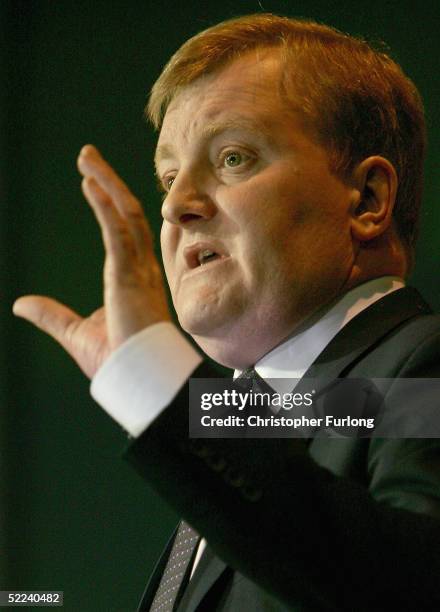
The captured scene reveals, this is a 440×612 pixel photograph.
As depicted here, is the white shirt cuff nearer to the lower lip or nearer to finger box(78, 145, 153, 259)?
finger box(78, 145, 153, 259)

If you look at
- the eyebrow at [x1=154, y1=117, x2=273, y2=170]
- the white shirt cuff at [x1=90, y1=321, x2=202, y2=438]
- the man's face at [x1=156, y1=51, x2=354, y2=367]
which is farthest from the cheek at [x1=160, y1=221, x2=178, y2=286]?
the white shirt cuff at [x1=90, y1=321, x2=202, y2=438]

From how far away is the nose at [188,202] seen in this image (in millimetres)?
961

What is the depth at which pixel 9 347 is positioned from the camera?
1.56 meters

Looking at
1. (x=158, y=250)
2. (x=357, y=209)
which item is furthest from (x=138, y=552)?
(x=357, y=209)

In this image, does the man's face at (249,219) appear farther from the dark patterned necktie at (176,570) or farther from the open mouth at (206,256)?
the dark patterned necktie at (176,570)

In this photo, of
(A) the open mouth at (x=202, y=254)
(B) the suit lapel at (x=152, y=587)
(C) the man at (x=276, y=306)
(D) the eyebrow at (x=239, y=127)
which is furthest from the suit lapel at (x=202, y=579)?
(D) the eyebrow at (x=239, y=127)

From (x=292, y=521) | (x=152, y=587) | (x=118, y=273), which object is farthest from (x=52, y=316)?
(x=152, y=587)

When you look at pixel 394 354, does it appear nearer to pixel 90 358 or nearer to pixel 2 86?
pixel 90 358

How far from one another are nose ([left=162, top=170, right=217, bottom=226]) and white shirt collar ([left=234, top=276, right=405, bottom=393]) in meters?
0.15

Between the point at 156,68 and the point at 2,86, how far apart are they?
0.85 feet

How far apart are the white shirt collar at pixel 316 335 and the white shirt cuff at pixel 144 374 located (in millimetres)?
316

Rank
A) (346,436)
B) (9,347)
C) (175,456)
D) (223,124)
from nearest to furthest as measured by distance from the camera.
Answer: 1. (175,456)
2. (346,436)
3. (223,124)
4. (9,347)

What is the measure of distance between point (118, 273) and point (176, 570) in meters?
0.44

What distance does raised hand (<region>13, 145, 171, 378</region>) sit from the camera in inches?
25.5
